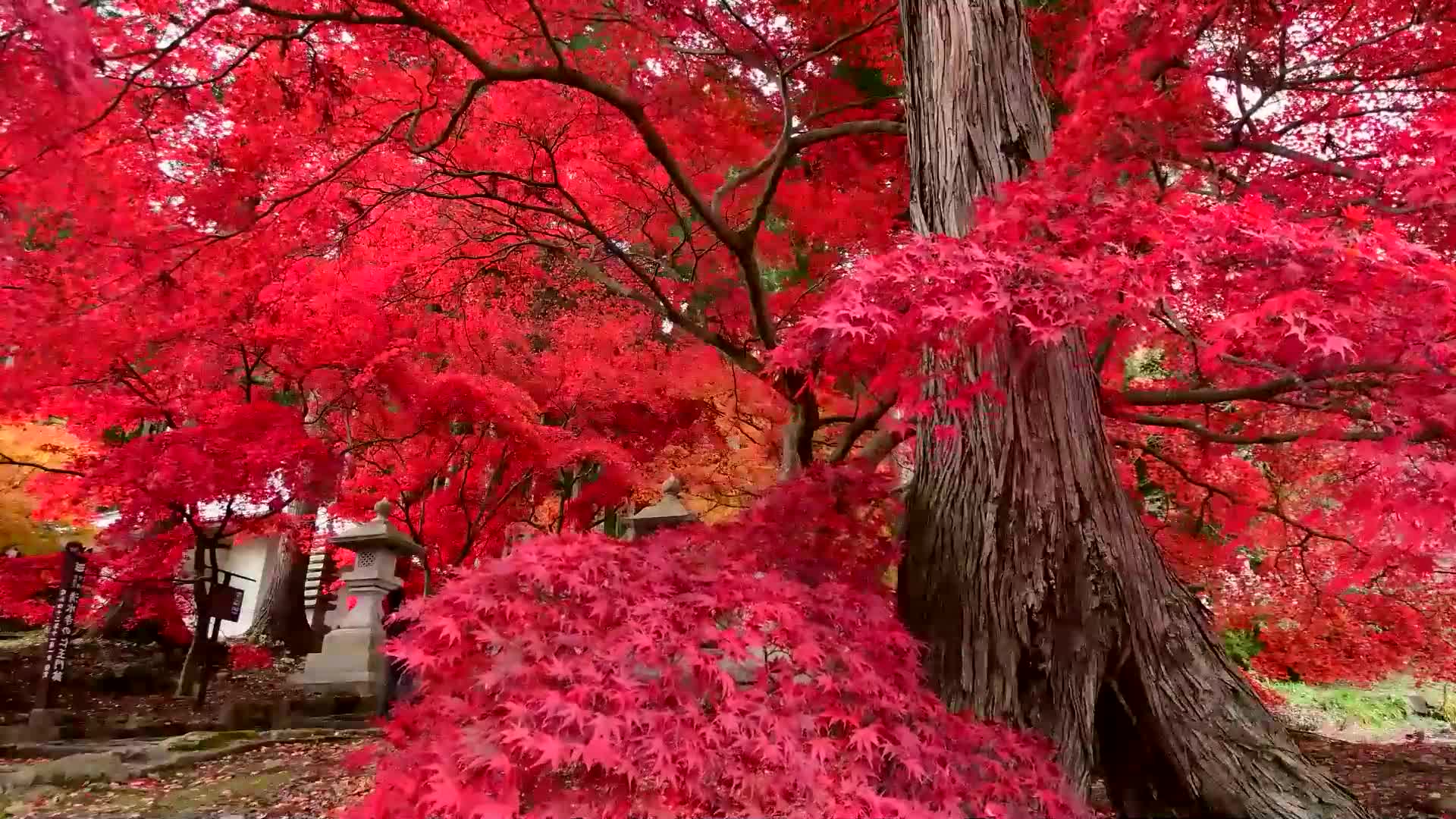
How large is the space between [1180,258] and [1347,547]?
5.76m

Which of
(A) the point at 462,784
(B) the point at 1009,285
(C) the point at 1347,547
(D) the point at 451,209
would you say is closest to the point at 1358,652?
(C) the point at 1347,547

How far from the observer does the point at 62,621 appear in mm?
7535

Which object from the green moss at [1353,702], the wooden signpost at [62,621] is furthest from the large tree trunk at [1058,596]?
the green moss at [1353,702]

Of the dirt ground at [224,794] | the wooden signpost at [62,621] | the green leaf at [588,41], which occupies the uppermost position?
the green leaf at [588,41]

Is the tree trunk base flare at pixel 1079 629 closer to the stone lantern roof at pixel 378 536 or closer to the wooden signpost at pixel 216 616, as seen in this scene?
the stone lantern roof at pixel 378 536

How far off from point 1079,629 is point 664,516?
10.6 feet

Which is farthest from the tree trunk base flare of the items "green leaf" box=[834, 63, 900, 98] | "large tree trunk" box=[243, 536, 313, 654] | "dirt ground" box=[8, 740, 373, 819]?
"large tree trunk" box=[243, 536, 313, 654]

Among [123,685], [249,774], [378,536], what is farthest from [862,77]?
[123,685]

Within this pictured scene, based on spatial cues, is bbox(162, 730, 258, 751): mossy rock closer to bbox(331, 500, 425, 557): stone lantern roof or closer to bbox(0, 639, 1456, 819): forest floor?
bbox(0, 639, 1456, 819): forest floor

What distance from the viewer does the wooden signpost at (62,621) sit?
7398mm

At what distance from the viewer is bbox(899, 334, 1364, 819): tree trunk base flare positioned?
11.1 feet

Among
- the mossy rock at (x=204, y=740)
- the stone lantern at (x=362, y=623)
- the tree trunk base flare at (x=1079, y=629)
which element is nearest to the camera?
the tree trunk base flare at (x=1079, y=629)

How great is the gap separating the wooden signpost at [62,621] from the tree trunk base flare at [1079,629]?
7.90m

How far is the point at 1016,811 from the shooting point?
8.73 ft
